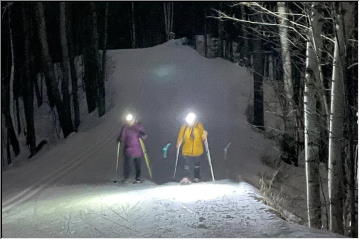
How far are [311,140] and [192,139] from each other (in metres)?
3.99

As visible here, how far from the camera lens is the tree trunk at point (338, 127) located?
861 centimetres

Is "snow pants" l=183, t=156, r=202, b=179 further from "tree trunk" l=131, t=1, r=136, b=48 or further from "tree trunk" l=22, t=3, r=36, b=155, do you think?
"tree trunk" l=131, t=1, r=136, b=48

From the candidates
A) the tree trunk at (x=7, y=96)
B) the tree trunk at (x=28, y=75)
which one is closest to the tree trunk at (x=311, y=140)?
the tree trunk at (x=7, y=96)

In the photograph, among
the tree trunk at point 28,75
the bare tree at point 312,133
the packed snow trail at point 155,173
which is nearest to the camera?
the packed snow trail at point 155,173

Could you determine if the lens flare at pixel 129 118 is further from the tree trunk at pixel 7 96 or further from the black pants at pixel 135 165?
the tree trunk at pixel 7 96

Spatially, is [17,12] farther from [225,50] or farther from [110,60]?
[225,50]

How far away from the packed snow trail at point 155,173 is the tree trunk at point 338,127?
1.19 m

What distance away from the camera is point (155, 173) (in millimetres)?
16281

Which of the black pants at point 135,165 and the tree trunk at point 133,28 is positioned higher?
the tree trunk at point 133,28

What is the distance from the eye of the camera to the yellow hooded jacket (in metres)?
13.5

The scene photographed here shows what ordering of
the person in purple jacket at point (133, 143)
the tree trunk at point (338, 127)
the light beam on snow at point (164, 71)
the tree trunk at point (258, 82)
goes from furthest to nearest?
the light beam on snow at point (164, 71) → the tree trunk at point (258, 82) → the person in purple jacket at point (133, 143) → the tree trunk at point (338, 127)

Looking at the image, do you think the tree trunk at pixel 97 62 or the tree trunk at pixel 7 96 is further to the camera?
the tree trunk at pixel 7 96

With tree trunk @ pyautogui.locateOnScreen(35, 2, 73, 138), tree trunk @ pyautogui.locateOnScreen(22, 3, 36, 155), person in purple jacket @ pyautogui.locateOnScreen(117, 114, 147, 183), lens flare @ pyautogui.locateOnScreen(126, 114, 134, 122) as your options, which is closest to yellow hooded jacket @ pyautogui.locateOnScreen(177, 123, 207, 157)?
person in purple jacket @ pyautogui.locateOnScreen(117, 114, 147, 183)

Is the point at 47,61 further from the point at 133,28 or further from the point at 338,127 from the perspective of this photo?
the point at 133,28
